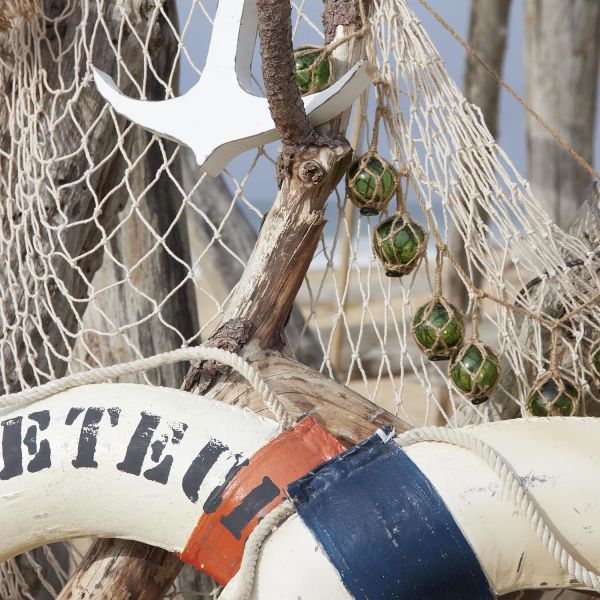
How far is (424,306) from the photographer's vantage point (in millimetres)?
1043

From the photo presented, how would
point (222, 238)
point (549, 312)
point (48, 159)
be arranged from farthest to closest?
1. point (222, 238)
2. point (48, 159)
3. point (549, 312)

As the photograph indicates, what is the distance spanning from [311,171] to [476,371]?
0.29 meters

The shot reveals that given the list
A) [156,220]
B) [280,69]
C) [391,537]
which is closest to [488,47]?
[156,220]

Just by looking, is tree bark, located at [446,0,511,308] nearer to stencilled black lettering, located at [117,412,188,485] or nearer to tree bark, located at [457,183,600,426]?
tree bark, located at [457,183,600,426]

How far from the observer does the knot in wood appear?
97 cm

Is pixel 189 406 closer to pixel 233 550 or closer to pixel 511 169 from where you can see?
pixel 233 550

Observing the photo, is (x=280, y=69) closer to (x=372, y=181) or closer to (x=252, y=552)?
(x=372, y=181)

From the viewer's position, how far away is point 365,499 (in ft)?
2.53

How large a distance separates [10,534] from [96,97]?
0.69m

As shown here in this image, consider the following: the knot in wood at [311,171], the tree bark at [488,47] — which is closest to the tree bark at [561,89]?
the tree bark at [488,47]

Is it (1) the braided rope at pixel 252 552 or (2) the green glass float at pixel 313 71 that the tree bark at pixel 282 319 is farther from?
(1) the braided rope at pixel 252 552

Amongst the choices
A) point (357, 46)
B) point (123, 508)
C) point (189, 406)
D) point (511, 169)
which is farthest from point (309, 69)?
point (123, 508)

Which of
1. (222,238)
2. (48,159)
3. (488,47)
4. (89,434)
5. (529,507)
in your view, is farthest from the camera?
(488,47)

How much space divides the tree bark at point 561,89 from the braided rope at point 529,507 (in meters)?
2.87
